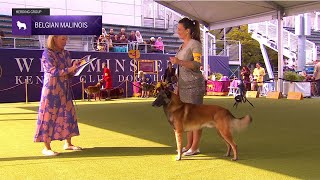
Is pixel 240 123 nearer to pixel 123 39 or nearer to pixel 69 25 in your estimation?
pixel 69 25

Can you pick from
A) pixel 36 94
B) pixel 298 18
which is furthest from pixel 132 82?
pixel 298 18

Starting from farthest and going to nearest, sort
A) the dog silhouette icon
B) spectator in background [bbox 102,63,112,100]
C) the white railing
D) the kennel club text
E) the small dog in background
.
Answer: the white railing, spectator in background [bbox 102,63,112,100], the small dog in background, the kennel club text, the dog silhouette icon

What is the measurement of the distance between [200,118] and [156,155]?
0.90m

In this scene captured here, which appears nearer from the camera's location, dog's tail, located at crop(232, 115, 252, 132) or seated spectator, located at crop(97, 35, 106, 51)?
dog's tail, located at crop(232, 115, 252, 132)

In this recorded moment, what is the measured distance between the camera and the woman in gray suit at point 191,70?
5.56 meters

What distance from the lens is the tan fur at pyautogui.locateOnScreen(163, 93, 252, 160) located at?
17.4 feet

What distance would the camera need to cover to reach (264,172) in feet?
15.6

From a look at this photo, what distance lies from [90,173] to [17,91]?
14.7m

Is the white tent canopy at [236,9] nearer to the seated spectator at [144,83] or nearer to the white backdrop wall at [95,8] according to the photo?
the seated spectator at [144,83]

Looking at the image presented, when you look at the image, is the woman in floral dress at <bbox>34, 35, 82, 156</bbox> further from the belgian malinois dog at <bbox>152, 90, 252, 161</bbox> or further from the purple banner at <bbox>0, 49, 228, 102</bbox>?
the purple banner at <bbox>0, 49, 228, 102</bbox>

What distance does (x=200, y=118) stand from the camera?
5.34 metres

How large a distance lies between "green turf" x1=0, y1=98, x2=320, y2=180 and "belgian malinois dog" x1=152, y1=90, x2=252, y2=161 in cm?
43

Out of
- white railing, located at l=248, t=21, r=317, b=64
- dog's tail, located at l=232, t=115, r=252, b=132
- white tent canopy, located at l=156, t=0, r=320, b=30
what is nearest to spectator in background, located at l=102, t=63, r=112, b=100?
white tent canopy, located at l=156, t=0, r=320, b=30

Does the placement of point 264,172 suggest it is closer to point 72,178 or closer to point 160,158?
point 160,158
